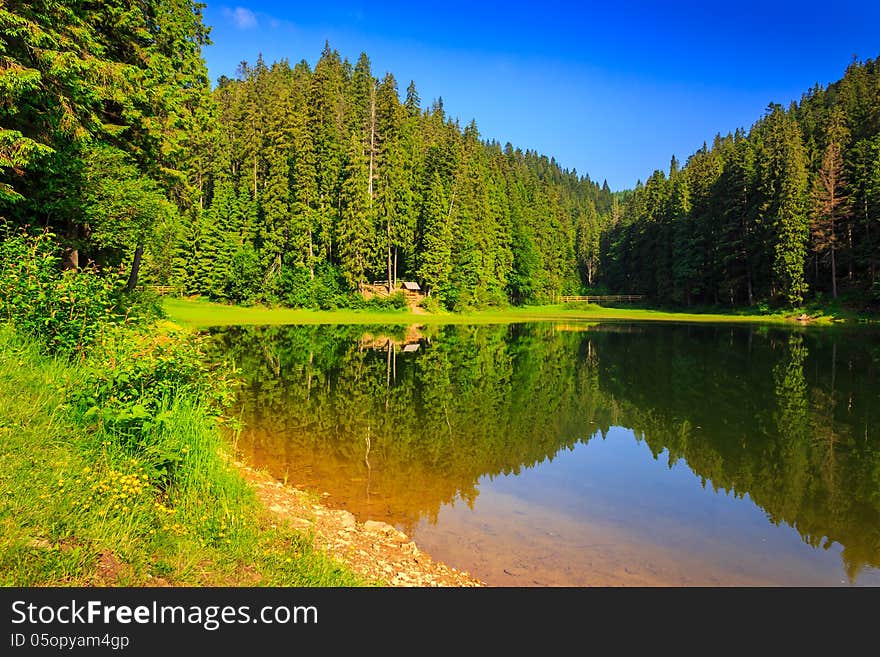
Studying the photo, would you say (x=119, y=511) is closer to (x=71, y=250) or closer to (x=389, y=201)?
(x=71, y=250)

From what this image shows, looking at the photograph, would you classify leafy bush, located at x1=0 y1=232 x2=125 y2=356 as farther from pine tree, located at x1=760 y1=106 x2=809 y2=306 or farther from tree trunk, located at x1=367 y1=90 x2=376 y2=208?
pine tree, located at x1=760 y1=106 x2=809 y2=306

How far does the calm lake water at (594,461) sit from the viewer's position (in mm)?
6723

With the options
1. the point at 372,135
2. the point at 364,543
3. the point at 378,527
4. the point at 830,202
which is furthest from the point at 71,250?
the point at 830,202

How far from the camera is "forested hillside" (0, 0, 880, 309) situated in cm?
2265

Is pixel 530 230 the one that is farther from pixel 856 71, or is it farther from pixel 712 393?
pixel 712 393

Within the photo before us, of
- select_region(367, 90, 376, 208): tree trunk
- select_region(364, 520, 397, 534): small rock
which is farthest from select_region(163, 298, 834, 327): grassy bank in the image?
select_region(364, 520, 397, 534): small rock

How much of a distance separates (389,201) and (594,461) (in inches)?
1960

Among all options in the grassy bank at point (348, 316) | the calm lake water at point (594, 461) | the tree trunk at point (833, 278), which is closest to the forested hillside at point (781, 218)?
the tree trunk at point (833, 278)

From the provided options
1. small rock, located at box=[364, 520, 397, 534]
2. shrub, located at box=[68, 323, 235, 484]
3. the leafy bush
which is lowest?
small rock, located at box=[364, 520, 397, 534]

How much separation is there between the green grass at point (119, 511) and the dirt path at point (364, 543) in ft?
1.69

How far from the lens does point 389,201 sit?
5706cm

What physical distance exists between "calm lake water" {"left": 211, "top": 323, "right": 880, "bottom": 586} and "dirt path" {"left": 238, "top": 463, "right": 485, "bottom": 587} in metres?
0.43

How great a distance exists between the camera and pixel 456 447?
11.3 m
